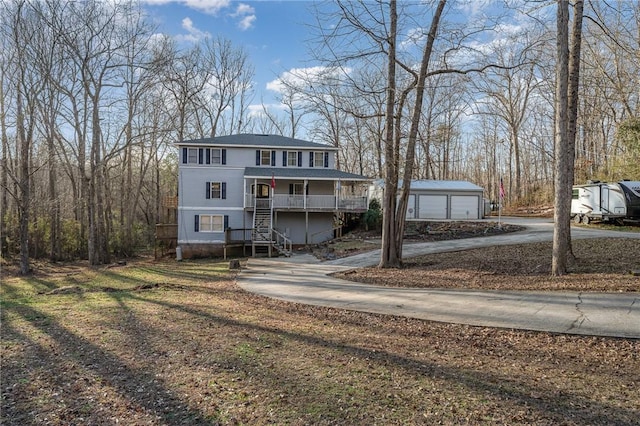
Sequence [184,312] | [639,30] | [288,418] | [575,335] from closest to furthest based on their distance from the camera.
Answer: [288,418] < [575,335] < [184,312] < [639,30]

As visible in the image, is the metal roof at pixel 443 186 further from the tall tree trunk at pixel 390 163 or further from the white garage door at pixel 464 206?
the tall tree trunk at pixel 390 163

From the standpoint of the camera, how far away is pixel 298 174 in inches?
1049

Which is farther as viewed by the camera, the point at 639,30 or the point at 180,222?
the point at 180,222

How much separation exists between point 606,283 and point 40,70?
88.1 ft

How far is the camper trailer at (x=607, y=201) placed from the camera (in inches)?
837

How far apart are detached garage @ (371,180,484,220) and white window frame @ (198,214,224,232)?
1168 cm

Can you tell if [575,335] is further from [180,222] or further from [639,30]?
[180,222]

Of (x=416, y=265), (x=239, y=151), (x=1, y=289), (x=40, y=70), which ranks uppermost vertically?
(x=40, y=70)

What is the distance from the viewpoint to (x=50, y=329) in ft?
23.0

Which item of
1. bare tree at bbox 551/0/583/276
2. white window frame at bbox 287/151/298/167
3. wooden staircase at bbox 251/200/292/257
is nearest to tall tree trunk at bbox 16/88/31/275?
wooden staircase at bbox 251/200/292/257

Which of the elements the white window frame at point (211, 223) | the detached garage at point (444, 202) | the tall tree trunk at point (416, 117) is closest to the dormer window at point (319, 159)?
the detached garage at point (444, 202)

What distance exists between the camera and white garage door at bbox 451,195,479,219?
1200 inches

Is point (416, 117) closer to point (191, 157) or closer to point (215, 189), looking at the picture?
point (215, 189)

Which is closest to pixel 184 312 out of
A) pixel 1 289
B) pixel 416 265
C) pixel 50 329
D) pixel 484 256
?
pixel 50 329
